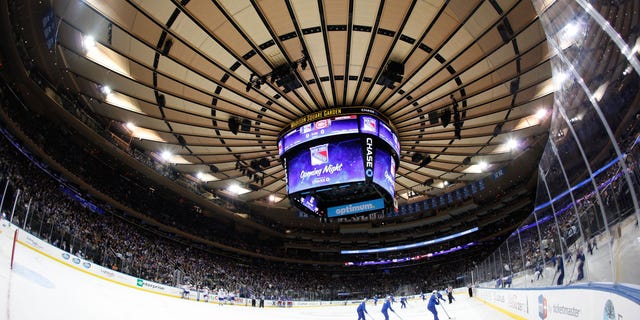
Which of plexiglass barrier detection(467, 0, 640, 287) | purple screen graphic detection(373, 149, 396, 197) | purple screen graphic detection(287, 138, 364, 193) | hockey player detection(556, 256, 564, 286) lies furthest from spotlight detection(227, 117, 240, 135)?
hockey player detection(556, 256, 564, 286)

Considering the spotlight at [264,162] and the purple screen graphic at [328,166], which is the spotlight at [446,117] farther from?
the spotlight at [264,162]

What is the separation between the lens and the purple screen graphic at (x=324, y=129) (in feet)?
52.5

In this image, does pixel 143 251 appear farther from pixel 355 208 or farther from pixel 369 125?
pixel 369 125

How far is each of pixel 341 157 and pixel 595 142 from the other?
1189 centimetres

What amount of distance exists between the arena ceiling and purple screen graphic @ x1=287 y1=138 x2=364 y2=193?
7.59 feet

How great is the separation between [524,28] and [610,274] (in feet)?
35.8

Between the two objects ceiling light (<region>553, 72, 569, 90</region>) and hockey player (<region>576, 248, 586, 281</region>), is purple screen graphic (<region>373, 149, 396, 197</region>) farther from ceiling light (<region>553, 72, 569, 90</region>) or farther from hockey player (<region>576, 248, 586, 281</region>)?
ceiling light (<region>553, 72, 569, 90</region>)

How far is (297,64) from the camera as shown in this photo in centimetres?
1409

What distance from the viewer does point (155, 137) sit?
22.2 metres

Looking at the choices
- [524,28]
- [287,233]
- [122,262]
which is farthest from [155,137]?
[287,233]

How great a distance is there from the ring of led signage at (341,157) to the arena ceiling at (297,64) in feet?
3.41

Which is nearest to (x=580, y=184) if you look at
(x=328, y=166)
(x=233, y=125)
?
(x=328, y=166)

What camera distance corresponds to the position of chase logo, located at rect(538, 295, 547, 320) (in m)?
7.30

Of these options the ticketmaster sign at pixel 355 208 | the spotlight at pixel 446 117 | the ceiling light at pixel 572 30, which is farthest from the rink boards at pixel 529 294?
the spotlight at pixel 446 117
